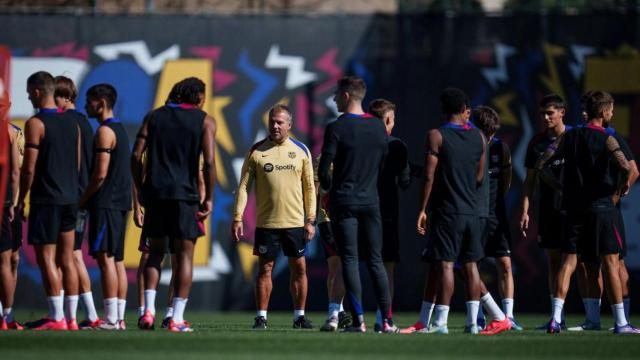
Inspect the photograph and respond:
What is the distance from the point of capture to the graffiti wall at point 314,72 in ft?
60.8

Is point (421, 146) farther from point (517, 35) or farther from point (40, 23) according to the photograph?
point (40, 23)

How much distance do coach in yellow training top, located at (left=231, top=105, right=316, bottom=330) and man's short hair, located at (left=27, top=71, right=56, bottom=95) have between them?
7.35 ft

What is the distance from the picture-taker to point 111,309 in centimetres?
1209

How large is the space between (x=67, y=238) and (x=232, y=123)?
7228mm

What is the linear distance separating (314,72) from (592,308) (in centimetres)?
697

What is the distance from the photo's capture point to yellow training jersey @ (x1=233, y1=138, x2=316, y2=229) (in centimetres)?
1308

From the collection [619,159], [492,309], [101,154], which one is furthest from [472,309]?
[101,154]

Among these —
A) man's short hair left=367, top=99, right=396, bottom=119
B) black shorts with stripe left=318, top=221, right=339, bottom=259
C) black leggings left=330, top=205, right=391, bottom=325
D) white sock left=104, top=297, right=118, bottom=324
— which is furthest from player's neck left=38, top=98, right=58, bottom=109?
black shorts with stripe left=318, top=221, right=339, bottom=259

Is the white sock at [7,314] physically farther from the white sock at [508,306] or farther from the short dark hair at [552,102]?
the short dark hair at [552,102]

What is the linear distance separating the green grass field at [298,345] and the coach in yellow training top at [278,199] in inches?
46.0

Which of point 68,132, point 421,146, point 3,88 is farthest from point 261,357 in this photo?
point 421,146

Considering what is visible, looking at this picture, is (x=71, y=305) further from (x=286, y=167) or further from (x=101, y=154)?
(x=286, y=167)

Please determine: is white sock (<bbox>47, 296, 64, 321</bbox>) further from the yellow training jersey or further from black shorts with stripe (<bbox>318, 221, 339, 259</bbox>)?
black shorts with stripe (<bbox>318, 221, 339, 259</bbox>)

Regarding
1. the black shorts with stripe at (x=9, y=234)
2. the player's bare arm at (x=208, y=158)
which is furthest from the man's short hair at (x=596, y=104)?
the black shorts with stripe at (x=9, y=234)
